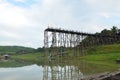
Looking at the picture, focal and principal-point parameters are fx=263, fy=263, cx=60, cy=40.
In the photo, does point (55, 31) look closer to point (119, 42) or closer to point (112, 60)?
point (112, 60)

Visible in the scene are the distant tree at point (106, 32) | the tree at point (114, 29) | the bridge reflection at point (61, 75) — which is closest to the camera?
the bridge reflection at point (61, 75)

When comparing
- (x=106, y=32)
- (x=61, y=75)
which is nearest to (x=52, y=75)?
(x=61, y=75)

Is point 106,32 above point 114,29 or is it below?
below

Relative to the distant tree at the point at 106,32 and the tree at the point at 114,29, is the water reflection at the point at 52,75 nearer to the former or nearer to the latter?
the distant tree at the point at 106,32

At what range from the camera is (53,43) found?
4394 cm

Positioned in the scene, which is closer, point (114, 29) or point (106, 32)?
point (106, 32)

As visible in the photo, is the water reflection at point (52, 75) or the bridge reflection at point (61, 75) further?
the water reflection at point (52, 75)

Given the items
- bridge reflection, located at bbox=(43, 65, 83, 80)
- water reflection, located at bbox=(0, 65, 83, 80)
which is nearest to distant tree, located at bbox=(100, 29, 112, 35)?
water reflection, located at bbox=(0, 65, 83, 80)

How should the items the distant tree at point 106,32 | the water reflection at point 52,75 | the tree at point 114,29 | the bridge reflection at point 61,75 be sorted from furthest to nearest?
the tree at point 114,29 → the distant tree at point 106,32 → the water reflection at point 52,75 → the bridge reflection at point 61,75

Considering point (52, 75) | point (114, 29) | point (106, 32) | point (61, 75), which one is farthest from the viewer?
point (114, 29)

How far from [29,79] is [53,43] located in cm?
798

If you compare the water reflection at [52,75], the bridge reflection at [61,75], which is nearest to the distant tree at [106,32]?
the water reflection at [52,75]

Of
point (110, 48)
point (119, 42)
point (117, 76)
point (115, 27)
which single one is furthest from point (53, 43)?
point (115, 27)

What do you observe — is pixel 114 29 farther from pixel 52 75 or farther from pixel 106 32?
pixel 52 75
